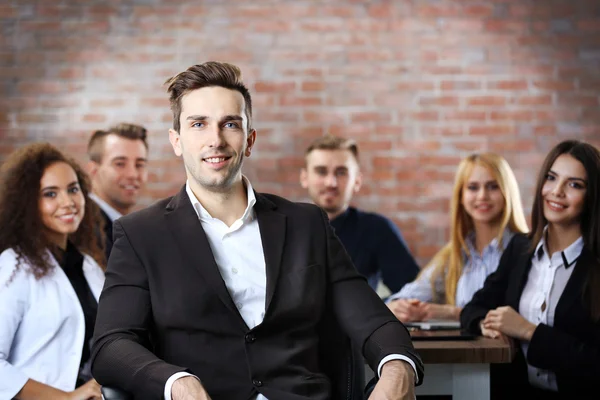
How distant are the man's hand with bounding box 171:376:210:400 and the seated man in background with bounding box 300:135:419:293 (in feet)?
7.95

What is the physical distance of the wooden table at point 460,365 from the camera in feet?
7.72

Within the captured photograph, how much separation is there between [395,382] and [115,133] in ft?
8.74

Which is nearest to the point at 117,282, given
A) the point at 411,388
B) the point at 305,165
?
the point at 411,388

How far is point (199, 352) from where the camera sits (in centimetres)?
197

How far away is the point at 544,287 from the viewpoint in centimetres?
283

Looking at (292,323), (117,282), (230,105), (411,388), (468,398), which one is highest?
(230,105)

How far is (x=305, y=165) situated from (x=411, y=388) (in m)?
2.88

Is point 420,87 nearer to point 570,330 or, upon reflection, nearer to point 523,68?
point 523,68

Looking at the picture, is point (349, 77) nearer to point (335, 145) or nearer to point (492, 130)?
point (335, 145)

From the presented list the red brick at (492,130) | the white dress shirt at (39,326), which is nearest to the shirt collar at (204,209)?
the white dress shirt at (39,326)

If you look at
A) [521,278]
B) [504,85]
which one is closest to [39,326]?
[521,278]

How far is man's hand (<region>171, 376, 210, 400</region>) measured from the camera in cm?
178

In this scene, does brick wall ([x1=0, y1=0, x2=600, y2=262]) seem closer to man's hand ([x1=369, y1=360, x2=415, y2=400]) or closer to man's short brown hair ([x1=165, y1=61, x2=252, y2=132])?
man's short brown hair ([x1=165, y1=61, x2=252, y2=132])

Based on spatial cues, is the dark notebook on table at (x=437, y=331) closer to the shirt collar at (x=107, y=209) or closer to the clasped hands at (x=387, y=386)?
the clasped hands at (x=387, y=386)
